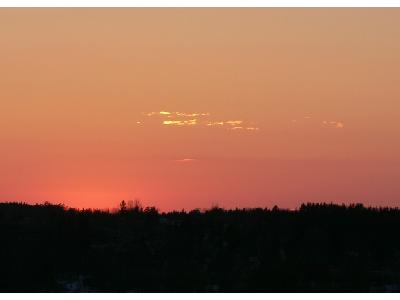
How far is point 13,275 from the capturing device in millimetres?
28469

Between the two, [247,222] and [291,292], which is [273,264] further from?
[247,222]

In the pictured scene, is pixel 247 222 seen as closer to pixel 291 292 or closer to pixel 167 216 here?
pixel 167 216

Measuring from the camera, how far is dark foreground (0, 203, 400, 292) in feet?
91.1

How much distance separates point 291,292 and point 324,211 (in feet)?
22.0

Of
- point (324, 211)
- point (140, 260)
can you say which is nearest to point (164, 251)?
point (140, 260)

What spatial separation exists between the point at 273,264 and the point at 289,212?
16.5 ft

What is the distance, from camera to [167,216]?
34.1 m

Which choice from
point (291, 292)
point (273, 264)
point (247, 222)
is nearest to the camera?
point (291, 292)

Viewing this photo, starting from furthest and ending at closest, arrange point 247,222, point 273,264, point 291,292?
point 247,222
point 273,264
point 291,292

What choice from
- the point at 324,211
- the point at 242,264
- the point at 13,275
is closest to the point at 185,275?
the point at 242,264

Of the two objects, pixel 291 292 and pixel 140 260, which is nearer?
pixel 291 292

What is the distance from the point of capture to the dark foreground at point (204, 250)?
2777 cm

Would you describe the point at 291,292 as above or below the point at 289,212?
below

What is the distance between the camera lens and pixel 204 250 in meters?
30.1
